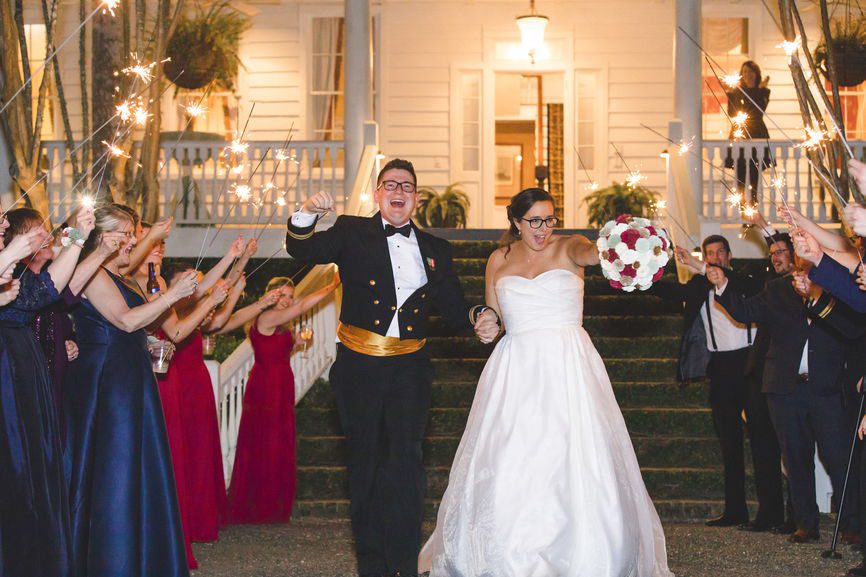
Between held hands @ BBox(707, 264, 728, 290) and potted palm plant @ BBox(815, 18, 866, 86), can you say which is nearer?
held hands @ BBox(707, 264, 728, 290)

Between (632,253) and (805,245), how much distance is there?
2.89 ft

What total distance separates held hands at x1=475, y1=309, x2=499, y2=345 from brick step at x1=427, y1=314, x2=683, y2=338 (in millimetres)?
5240

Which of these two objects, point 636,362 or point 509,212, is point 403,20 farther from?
point 509,212

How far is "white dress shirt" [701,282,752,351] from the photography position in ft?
28.5

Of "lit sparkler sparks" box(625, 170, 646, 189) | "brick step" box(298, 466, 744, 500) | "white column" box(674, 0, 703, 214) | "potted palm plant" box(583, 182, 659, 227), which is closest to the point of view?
"lit sparkler sparks" box(625, 170, 646, 189)

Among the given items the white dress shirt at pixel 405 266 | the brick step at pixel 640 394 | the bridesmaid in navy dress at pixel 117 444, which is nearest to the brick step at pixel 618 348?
the brick step at pixel 640 394

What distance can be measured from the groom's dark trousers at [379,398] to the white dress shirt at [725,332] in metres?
3.13

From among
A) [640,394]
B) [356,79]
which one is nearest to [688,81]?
[356,79]

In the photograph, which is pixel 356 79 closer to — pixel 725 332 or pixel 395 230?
pixel 725 332

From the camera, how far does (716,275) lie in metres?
7.50

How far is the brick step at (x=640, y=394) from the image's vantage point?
1040cm

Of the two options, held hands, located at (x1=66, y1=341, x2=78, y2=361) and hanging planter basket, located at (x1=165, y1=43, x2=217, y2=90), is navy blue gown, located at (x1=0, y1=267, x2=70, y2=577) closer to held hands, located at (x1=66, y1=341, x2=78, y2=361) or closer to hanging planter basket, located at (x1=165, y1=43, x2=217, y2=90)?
held hands, located at (x1=66, y1=341, x2=78, y2=361)

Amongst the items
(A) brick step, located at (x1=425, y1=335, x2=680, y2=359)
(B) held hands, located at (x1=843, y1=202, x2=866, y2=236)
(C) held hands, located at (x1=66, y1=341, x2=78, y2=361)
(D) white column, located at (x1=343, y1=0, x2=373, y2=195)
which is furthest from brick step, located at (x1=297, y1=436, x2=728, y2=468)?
(D) white column, located at (x1=343, y1=0, x2=373, y2=195)

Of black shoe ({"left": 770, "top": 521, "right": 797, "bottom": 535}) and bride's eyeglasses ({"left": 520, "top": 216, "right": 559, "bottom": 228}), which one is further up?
bride's eyeglasses ({"left": 520, "top": 216, "right": 559, "bottom": 228})
